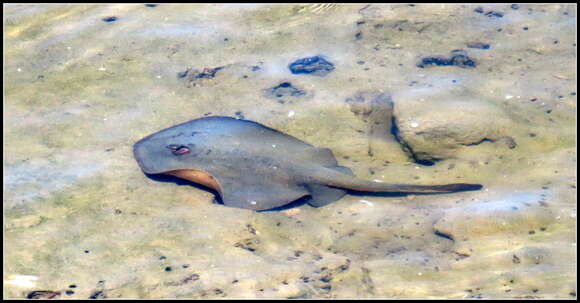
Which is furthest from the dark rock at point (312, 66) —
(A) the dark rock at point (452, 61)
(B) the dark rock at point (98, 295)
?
(B) the dark rock at point (98, 295)

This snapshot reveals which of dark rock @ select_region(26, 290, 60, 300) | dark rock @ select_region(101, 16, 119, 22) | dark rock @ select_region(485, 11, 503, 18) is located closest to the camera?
dark rock @ select_region(26, 290, 60, 300)

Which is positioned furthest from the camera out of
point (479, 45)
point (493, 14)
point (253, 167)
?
point (493, 14)

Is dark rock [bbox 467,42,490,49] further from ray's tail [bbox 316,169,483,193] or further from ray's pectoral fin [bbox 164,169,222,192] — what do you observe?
ray's pectoral fin [bbox 164,169,222,192]

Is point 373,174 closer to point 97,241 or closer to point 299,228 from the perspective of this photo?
point 299,228

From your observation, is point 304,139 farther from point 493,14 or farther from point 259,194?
point 493,14

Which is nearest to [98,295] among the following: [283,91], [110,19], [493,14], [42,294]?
[42,294]

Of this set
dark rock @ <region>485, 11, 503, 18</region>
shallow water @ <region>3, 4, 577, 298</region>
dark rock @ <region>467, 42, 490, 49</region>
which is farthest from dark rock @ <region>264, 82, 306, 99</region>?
dark rock @ <region>485, 11, 503, 18</region>

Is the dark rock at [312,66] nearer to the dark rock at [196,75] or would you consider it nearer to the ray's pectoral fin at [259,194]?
the dark rock at [196,75]
